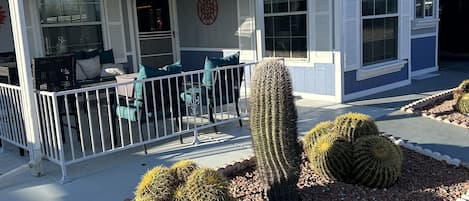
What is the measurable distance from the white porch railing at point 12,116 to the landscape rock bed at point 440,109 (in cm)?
473

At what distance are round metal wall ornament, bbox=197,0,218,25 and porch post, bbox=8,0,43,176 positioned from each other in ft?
15.7

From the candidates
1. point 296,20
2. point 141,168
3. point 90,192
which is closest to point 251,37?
point 296,20

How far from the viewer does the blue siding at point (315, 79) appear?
23.1 ft

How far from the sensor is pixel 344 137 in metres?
3.73

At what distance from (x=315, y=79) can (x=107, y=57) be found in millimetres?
3458

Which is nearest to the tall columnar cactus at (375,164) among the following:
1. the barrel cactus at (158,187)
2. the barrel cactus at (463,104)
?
the barrel cactus at (158,187)

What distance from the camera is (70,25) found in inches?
306

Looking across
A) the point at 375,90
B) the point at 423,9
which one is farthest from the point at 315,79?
the point at 423,9

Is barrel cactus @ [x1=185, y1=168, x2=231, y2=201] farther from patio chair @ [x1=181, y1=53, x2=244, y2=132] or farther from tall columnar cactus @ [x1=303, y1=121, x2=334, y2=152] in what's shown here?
patio chair @ [x1=181, y1=53, x2=244, y2=132]

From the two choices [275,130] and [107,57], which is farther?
[107,57]

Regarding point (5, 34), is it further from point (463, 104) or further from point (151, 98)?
point (463, 104)

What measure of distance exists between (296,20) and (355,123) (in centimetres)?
371

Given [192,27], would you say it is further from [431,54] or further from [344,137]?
[344,137]

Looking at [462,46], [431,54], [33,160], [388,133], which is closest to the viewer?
[33,160]
